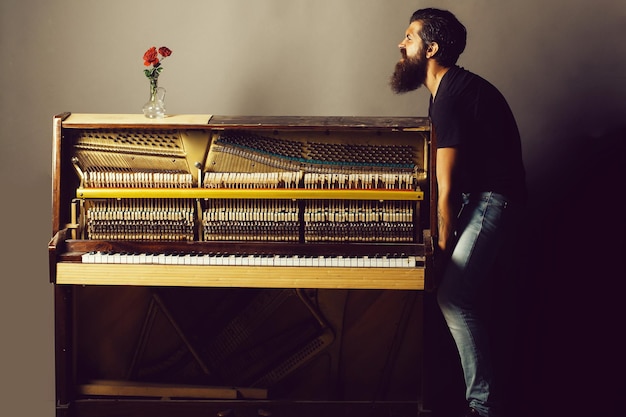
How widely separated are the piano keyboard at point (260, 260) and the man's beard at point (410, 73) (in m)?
0.78

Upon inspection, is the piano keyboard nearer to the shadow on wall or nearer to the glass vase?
the glass vase

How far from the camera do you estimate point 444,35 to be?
370 centimetres

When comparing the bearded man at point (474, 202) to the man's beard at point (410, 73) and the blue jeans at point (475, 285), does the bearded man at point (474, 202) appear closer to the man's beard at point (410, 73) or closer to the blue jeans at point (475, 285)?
the blue jeans at point (475, 285)

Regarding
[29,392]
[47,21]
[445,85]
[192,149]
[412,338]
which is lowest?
[29,392]

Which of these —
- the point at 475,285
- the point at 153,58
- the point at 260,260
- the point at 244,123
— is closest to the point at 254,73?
the point at 153,58

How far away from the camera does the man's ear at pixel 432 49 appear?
12.2 feet

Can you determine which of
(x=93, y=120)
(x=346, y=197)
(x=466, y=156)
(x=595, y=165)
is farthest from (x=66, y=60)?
(x=595, y=165)

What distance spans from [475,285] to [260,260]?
0.90 metres

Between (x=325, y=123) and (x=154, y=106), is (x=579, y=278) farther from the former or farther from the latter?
(x=154, y=106)

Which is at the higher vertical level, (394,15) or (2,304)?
(394,15)

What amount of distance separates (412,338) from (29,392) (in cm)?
189

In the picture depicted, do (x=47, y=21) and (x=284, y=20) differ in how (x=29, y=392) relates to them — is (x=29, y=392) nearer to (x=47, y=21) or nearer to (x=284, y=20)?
(x=47, y=21)

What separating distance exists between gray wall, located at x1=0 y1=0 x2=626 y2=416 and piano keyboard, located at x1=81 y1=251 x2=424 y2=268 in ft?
3.23

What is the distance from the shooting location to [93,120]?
12.1ft
